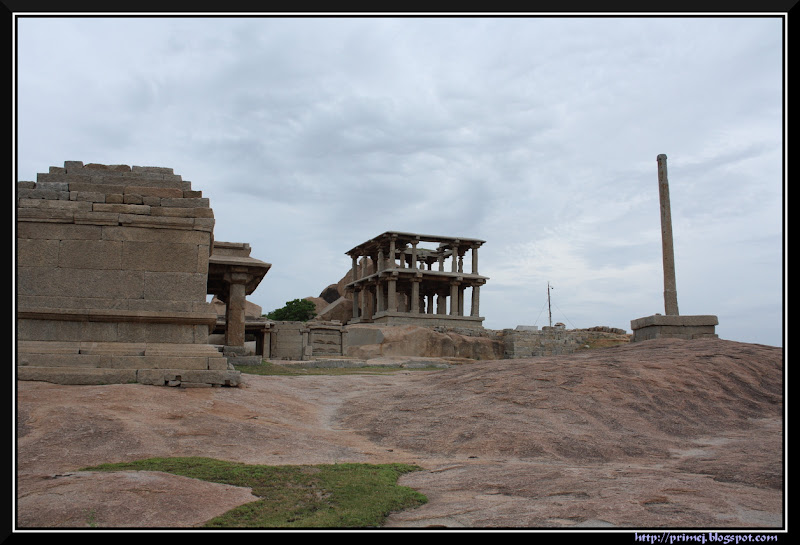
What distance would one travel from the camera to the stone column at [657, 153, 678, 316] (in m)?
18.8

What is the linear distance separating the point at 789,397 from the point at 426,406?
6371 millimetres

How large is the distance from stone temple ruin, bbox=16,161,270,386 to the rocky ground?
33.6 inches

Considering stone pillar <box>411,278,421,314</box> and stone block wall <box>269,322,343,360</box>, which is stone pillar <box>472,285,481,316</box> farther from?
stone block wall <box>269,322,343,360</box>

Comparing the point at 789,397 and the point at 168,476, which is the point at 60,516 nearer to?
the point at 168,476

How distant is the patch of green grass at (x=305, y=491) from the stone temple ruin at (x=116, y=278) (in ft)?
14.8

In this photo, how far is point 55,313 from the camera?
10336 millimetres

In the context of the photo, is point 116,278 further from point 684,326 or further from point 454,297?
point 454,297

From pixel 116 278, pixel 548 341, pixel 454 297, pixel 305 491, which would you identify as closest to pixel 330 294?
pixel 454 297

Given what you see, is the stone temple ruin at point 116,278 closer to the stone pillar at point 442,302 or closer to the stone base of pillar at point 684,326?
the stone base of pillar at point 684,326

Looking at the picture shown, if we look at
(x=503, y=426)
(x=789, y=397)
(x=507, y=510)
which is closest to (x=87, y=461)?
(x=507, y=510)

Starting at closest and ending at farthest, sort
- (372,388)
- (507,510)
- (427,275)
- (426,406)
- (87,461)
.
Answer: (507,510) → (87,461) → (426,406) → (372,388) → (427,275)

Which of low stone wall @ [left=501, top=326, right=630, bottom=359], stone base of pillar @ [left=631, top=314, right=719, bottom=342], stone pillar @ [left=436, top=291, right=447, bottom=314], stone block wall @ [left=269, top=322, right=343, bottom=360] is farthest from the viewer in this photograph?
stone pillar @ [left=436, top=291, right=447, bottom=314]

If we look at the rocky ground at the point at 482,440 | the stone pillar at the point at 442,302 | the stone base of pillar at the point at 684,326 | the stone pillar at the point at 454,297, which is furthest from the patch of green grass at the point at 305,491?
the stone pillar at the point at 442,302

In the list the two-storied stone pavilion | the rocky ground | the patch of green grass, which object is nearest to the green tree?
the two-storied stone pavilion
